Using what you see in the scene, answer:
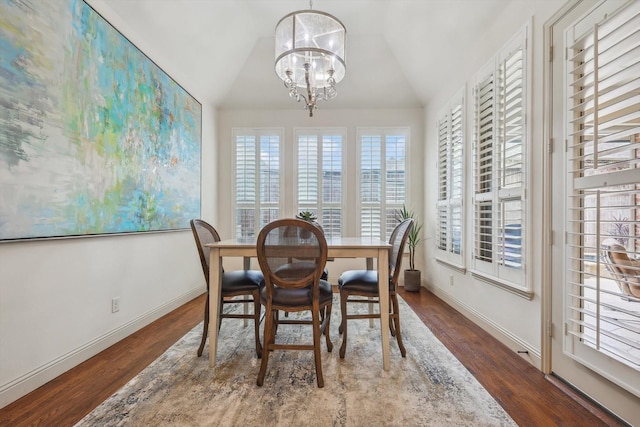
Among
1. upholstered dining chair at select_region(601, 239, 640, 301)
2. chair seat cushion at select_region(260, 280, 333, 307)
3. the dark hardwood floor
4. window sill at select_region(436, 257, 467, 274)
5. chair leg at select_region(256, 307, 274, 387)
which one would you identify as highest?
upholstered dining chair at select_region(601, 239, 640, 301)

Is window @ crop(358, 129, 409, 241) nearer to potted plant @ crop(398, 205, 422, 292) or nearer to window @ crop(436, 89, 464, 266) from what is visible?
potted plant @ crop(398, 205, 422, 292)

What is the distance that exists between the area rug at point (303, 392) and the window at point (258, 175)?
2.56 metres

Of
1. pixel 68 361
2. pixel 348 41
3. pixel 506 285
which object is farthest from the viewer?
pixel 348 41

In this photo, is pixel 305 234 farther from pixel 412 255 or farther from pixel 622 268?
pixel 412 255

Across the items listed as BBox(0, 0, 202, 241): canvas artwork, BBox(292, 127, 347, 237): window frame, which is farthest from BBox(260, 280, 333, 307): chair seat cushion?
BBox(292, 127, 347, 237): window frame

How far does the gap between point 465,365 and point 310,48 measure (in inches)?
98.0

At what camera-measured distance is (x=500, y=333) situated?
7.91 feet

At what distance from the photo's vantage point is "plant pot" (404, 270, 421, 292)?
4.08 metres

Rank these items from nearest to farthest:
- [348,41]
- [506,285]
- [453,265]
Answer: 1. [506,285]
2. [453,265]
3. [348,41]

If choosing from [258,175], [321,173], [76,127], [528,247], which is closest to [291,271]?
[528,247]

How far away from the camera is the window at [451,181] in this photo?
3.25 meters

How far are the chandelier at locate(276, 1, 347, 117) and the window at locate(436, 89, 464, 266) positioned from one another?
161 cm

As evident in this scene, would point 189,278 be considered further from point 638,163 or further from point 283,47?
point 638,163

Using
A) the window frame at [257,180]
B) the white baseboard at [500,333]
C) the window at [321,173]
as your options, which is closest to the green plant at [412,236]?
the white baseboard at [500,333]
